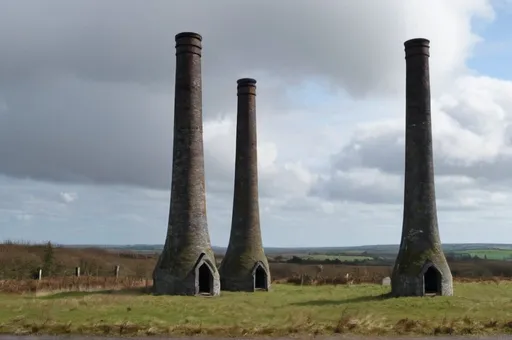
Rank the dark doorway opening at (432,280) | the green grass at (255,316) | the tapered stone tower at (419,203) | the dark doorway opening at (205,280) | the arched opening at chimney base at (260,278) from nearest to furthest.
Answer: the green grass at (255,316) → the tapered stone tower at (419,203) → the dark doorway opening at (432,280) → the dark doorway opening at (205,280) → the arched opening at chimney base at (260,278)

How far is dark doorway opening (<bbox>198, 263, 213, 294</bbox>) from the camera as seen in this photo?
2641 cm

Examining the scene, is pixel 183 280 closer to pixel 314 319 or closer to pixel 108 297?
pixel 108 297

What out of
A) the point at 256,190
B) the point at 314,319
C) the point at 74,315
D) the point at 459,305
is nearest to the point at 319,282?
the point at 256,190

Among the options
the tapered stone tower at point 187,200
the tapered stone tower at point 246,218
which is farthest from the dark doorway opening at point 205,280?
the tapered stone tower at point 246,218

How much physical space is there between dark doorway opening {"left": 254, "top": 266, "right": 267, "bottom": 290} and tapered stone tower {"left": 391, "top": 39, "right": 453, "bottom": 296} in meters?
7.92

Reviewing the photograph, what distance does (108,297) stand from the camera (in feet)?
69.4

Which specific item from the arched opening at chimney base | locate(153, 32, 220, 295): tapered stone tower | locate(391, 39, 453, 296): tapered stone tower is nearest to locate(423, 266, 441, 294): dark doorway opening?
locate(391, 39, 453, 296): tapered stone tower

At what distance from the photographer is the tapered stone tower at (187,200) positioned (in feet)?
83.5

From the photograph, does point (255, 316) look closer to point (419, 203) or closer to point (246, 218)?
point (419, 203)

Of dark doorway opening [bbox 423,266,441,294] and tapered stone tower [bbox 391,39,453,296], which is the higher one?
tapered stone tower [bbox 391,39,453,296]

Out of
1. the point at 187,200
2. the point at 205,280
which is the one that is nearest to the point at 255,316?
the point at 187,200

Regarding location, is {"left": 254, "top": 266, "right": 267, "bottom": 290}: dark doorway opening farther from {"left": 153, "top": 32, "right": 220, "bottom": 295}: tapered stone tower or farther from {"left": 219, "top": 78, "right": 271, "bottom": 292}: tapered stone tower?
{"left": 153, "top": 32, "right": 220, "bottom": 295}: tapered stone tower

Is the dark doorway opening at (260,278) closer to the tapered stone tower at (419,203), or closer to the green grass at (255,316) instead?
the green grass at (255,316)

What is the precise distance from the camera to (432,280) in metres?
25.8
